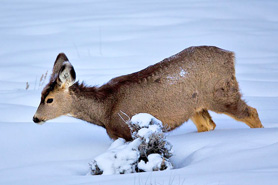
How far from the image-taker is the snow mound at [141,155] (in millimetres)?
5527

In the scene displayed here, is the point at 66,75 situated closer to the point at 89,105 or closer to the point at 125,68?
the point at 89,105

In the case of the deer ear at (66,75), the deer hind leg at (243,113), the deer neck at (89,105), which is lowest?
the deer hind leg at (243,113)

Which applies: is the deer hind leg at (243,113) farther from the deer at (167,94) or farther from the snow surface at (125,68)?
the snow surface at (125,68)

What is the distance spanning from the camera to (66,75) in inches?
291

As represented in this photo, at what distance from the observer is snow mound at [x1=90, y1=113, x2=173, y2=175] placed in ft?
18.1

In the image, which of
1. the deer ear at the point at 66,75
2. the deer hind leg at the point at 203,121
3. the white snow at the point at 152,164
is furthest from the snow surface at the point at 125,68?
the deer ear at the point at 66,75

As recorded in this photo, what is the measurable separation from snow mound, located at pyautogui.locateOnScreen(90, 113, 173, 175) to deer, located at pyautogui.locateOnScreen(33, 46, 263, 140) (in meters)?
1.26

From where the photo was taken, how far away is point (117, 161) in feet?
18.2

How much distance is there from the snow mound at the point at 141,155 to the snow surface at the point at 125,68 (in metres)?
0.27

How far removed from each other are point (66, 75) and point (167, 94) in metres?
1.42

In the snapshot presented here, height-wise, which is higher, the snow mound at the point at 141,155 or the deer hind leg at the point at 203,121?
the snow mound at the point at 141,155

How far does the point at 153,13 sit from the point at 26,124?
13.1 m

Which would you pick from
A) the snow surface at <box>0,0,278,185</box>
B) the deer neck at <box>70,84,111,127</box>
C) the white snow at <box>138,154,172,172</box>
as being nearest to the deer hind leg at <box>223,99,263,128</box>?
the snow surface at <box>0,0,278,185</box>

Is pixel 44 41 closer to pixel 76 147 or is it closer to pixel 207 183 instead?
pixel 76 147
